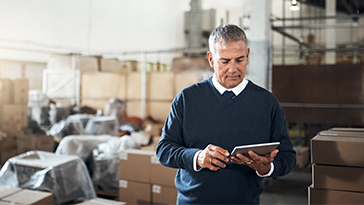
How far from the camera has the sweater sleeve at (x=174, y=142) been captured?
1506mm

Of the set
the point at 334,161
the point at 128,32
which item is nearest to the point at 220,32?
the point at 334,161

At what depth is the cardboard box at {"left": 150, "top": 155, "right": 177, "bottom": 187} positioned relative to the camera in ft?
11.0

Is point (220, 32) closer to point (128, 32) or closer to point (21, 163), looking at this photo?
point (21, 163)

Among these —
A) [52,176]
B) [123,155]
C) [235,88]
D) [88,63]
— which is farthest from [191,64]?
[235,88]

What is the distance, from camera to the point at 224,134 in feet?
5.02

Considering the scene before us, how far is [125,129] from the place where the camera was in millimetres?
6188

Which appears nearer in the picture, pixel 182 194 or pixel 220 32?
pixel 220 32

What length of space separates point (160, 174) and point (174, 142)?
1870 mm

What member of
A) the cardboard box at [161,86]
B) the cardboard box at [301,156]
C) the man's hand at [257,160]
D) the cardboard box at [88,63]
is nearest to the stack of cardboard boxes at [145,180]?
the man's hand at [257,160]

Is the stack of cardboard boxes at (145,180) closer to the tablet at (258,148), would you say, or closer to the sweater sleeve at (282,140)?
the sweater sleeve at (282,140)

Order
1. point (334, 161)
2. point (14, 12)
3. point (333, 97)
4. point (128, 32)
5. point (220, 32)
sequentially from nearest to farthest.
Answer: point (220, 32)
point (334, 161)
point (14, 12)
point (333, 97)
point (128, 32)

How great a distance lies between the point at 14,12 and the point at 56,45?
80.3 inches

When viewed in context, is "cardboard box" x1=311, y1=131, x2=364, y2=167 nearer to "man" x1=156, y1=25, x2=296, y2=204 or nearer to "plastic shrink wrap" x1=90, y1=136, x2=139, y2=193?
"man" x1=156, y1=25, x2=296, y2=204

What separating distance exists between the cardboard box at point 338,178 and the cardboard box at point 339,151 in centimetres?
3
